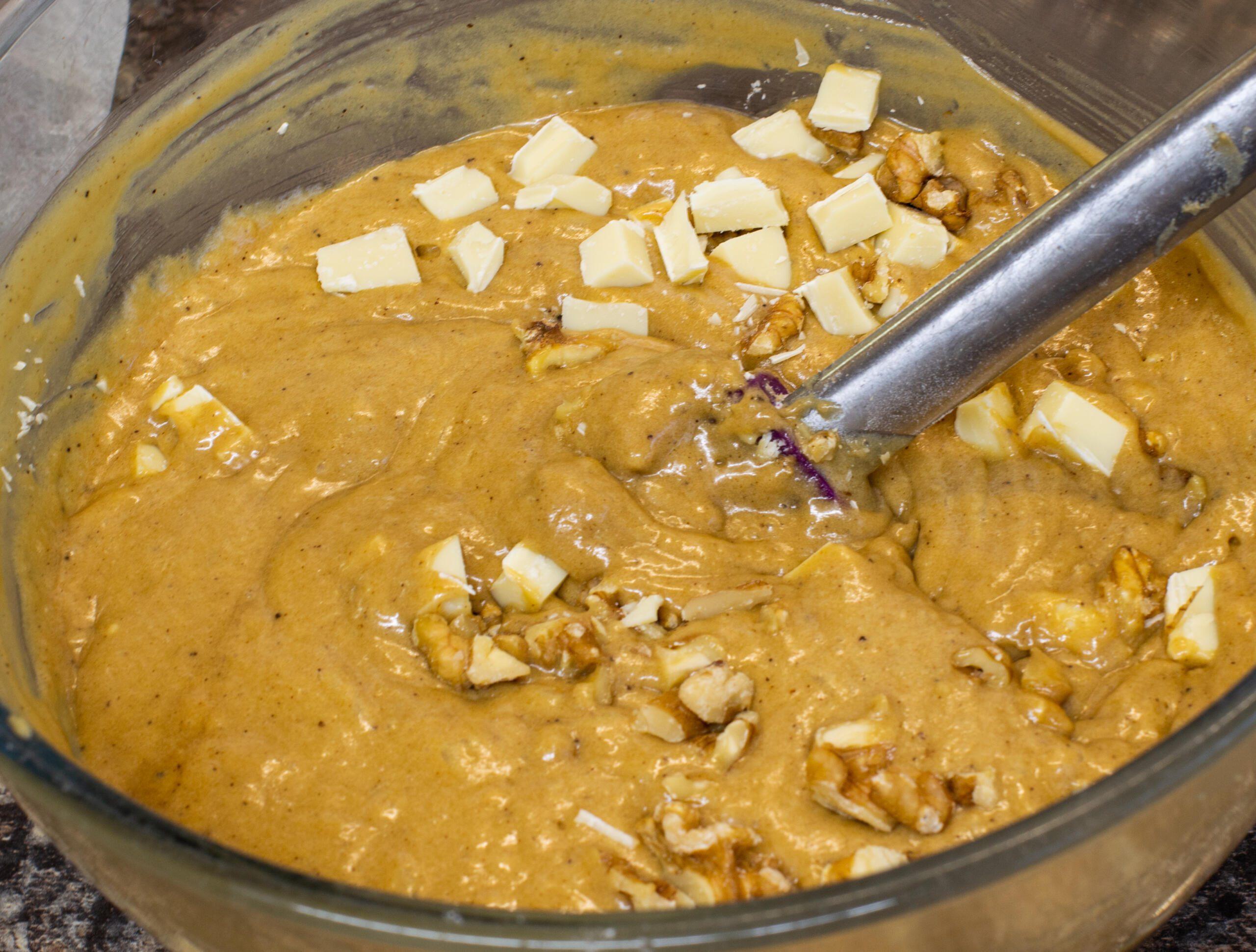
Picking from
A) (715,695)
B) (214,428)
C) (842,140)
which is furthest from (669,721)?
(842,140)

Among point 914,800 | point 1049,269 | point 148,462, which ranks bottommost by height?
point 148,462

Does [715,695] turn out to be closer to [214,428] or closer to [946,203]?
[214,428]

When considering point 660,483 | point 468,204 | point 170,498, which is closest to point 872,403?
point 660,483

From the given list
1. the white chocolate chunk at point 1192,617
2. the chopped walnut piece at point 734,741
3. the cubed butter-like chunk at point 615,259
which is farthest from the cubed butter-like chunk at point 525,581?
the white chocolate chunk at point 1192,617

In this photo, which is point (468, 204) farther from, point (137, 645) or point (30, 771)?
point (30, 771)

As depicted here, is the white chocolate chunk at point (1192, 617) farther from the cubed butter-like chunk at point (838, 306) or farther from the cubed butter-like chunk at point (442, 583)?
the cubed butter-like chunk at point (442, 583)

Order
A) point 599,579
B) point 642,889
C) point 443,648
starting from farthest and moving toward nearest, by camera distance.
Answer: point 599,579, point 443,648, point 642,889

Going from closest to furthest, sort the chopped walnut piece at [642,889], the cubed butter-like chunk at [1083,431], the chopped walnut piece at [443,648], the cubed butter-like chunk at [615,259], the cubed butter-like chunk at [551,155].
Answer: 1. the chopped walnut piece at [642,889]
2. the chopped walnut piece at [443,648]
3. the cubed butter-like chunk at [1083,431]
4. the cubed butter-like chunk at [615,259]
5. the cubed butter-like chunk at [551,155]

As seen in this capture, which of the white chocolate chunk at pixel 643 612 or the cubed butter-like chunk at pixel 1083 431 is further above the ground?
the cubed butter-like chunk at pixel 1083 431
